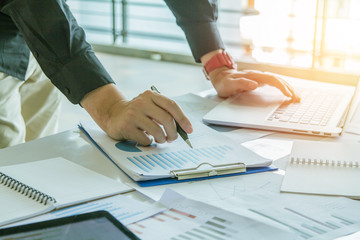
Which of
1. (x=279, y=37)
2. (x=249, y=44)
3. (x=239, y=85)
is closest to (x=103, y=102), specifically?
(x=239, y=85)

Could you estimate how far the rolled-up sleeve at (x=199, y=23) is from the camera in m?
1.44

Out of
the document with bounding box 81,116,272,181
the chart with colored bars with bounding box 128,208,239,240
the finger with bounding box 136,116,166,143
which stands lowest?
the document with bounding box 81,116,272,181

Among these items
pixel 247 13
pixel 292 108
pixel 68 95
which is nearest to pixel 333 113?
pixel 292 108

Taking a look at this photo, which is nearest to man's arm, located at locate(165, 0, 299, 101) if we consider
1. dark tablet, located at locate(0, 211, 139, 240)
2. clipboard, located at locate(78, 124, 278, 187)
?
clipboard, located at locate(78, 124, 278, 187)

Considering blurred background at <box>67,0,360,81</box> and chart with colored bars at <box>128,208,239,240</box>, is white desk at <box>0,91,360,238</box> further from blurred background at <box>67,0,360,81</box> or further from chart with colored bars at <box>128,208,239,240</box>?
blurred background at <box>67,0,360,81</box>

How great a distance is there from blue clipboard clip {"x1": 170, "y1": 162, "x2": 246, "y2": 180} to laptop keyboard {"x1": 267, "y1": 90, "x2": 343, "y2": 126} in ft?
1.05

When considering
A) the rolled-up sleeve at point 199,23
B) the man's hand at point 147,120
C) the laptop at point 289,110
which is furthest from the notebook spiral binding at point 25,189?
the rolled-up sleeve at point 199,23

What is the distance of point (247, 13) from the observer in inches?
160

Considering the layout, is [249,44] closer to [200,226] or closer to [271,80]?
[271,80]

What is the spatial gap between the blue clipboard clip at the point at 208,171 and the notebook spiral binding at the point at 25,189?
0.21 m

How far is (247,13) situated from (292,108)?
118 inches

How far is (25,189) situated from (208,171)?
294 millimetres

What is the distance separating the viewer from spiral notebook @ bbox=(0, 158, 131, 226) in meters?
0.68

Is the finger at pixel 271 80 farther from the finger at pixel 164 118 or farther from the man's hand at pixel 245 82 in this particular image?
the finger at pixel 164 118
